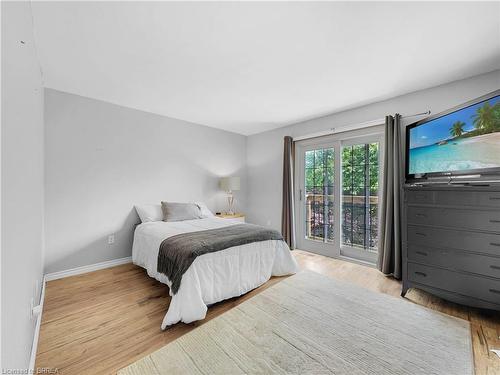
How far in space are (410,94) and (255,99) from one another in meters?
2.05

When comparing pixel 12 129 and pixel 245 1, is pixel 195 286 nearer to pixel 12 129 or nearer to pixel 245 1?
pixel 12 129

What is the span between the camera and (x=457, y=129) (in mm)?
2113

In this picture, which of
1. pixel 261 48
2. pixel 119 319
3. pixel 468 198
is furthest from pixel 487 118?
pixel 119 319

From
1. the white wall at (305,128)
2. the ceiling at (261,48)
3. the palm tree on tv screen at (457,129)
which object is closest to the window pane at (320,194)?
the white wall at (305,128)

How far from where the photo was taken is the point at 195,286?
1891 millimetres

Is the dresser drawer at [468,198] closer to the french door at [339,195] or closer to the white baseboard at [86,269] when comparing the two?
the french door at [339,195]

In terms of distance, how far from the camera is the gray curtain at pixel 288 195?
405cm

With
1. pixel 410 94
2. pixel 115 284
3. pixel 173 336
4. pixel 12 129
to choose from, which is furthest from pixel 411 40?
pixel 115 284

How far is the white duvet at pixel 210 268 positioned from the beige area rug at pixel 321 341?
19 centimetres

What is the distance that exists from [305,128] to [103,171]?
11.2 ft

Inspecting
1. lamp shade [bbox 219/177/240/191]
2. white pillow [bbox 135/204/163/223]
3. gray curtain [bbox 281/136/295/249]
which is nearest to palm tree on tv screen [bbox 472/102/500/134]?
gray curtain [bbox 281/136/295/249]

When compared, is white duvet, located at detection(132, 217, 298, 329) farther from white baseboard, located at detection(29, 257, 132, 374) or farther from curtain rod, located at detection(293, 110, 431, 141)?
curtain rod, located at detection(293, 110, 431, 141)

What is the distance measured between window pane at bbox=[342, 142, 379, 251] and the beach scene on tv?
69cm

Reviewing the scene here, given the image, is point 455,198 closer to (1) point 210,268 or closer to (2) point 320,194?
(2) point 320,194
